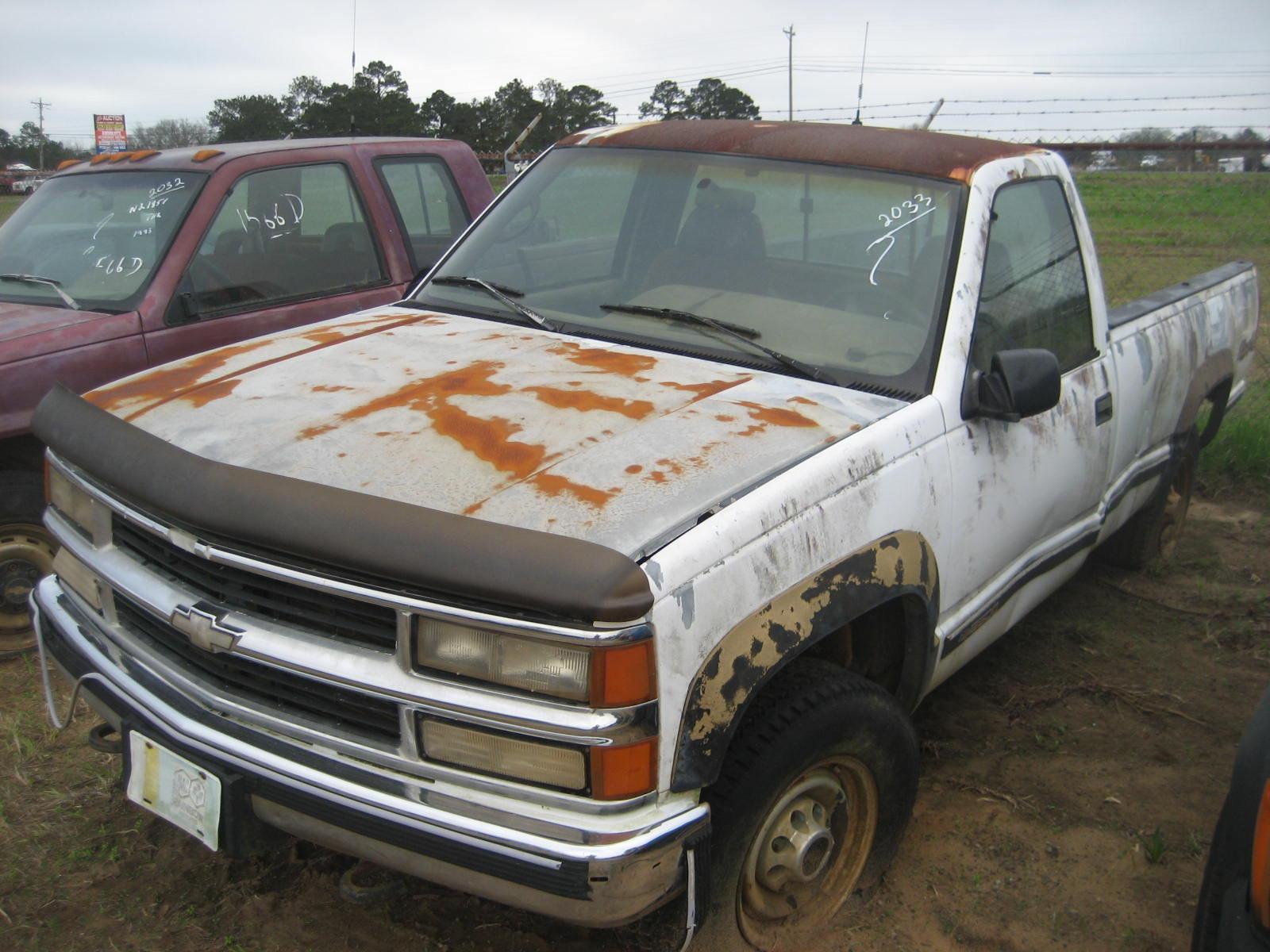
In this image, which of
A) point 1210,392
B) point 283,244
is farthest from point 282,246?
point 1210,392

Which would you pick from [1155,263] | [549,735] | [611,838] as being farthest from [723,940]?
[1155,263]

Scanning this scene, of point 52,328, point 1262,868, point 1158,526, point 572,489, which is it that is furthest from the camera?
point 1158,526

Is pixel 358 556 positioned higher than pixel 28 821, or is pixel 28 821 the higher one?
pixel 358 556

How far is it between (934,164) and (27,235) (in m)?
3.77

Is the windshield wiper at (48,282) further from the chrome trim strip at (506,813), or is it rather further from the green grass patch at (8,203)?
the green grass patch at (8,203)

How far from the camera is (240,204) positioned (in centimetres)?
446

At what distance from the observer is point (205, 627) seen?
7.02 feet

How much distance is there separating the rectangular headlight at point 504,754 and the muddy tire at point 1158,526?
3.48 m

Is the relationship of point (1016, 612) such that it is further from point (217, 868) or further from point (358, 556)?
point (217, 868)

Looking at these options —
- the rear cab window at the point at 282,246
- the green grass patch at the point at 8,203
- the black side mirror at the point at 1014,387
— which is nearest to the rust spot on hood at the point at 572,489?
the black side mirror at the point at 1014,387

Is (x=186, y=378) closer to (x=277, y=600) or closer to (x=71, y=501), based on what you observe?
(x=71, y=501)

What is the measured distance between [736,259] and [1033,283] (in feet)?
3.09

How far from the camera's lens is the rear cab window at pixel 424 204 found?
16.5 feet

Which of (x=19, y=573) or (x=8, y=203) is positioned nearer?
(x=19, y=573)
